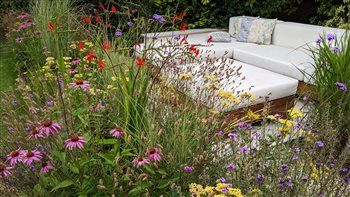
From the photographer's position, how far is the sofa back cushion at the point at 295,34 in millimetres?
4801

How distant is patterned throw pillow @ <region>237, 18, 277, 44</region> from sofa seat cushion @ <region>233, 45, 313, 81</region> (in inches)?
8.2

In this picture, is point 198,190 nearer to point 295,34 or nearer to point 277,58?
Answer: point 277,58

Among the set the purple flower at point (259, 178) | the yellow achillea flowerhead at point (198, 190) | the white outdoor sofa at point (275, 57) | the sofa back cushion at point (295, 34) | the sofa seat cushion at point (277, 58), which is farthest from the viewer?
the sofa back cushion at point (295, 34)

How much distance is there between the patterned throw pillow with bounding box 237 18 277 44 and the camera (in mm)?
5312

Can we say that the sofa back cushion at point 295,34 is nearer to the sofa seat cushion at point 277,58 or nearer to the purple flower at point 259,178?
the sofa seat cushion at point 277,58

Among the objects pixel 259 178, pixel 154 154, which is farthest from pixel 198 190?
pixel 259 178

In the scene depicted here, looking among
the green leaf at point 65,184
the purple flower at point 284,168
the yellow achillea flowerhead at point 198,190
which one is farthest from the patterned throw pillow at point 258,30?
the green leaf at point 65,184

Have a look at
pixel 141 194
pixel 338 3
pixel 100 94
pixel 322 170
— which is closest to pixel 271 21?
pixel 338 3

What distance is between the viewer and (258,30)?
5.36 m

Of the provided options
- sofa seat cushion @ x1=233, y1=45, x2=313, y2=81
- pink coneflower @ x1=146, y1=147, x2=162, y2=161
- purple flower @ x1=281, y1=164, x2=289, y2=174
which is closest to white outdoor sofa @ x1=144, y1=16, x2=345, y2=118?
sofa seat cushion @ x1=233, y1=45, x2=313, y2=81

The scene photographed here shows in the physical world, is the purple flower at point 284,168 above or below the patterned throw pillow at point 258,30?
below

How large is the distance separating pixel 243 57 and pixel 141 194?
338 centimetres

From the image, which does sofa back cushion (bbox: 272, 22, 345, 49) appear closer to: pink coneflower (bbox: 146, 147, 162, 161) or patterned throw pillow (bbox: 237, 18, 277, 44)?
patterned throw pillow (bbox: 237, 18, 277, 44)

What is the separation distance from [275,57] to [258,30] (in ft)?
3.22
